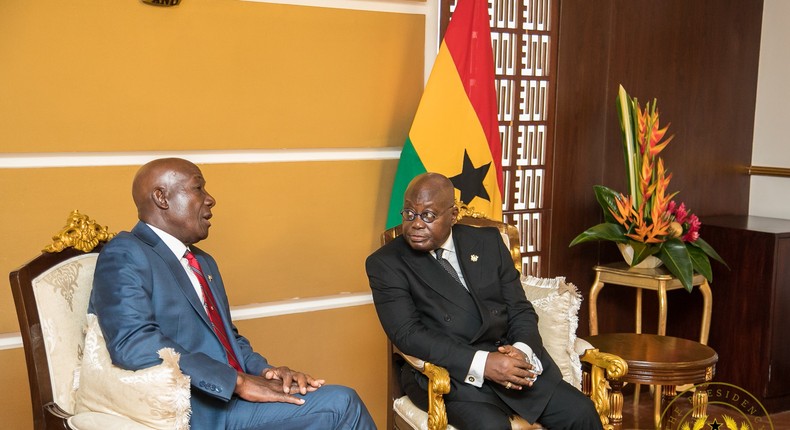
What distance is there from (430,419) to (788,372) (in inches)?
101

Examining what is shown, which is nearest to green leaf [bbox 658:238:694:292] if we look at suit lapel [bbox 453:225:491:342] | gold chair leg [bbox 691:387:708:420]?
gold chair leg [bbox 691:387:708:420]

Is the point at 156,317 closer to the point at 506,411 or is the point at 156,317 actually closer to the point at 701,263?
the point at 506,411

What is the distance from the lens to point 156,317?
8.45 feet

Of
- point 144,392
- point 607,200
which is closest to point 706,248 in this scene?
point 607,200

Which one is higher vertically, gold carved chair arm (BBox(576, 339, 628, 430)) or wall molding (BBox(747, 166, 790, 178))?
wall molding (BBox(747, 166, 790, 178))

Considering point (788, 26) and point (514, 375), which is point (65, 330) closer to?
point (514, 375)

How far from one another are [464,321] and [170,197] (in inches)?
43.5

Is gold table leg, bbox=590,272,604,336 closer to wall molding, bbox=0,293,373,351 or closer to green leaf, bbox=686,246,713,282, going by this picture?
green leaf, bbox=686,246,713,282

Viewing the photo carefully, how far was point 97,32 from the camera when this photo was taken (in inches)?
125

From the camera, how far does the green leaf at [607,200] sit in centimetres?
432

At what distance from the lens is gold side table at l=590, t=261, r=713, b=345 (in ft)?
13.7

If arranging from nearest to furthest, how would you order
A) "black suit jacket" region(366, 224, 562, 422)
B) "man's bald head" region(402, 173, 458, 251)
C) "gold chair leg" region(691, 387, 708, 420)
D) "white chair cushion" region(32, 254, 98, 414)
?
"white chair cushion" region(32, 254, 98, 414) < "black suit jacket" region(366, 224, 562, 422) < "man's bald head" region(402, 173, 458, 251) < "gold chair leg" region(691, 387, 708, 420)

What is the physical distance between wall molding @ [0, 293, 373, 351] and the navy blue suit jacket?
0.94 m

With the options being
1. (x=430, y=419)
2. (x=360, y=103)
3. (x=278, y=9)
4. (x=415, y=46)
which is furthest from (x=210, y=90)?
(x=430, y=419)
